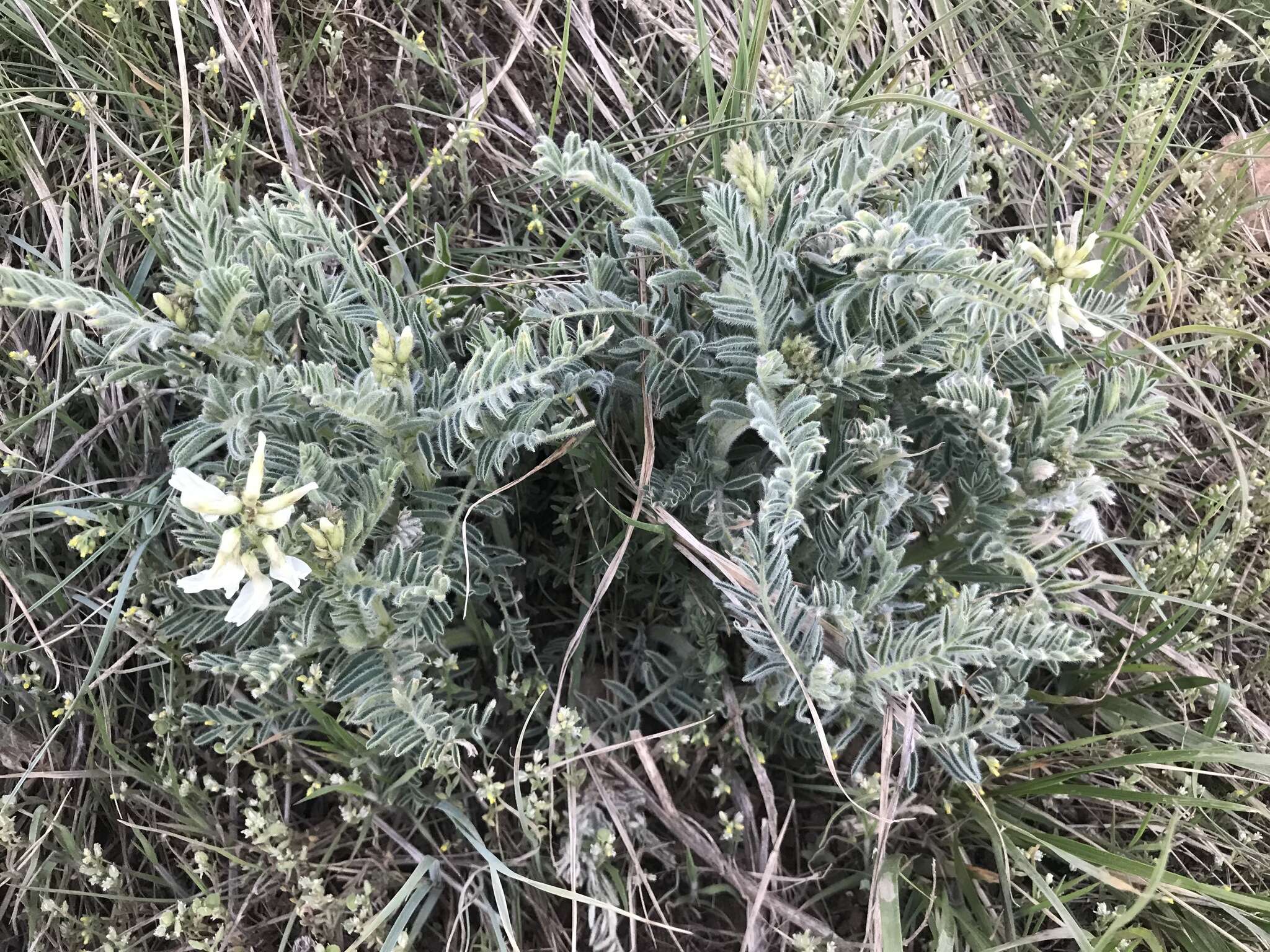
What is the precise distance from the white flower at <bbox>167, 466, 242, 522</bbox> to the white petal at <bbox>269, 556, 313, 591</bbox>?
9 centimetres

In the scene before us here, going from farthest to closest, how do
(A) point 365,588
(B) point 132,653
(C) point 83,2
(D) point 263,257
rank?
(C) point 83,2 < (B) point 132,653 < (D) point 263,257 < (A) point 365,588

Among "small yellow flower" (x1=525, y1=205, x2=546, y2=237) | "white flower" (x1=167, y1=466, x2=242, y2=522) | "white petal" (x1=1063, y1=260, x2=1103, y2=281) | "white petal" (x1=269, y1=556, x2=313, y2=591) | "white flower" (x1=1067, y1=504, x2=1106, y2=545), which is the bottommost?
"white flower" (x1=1067, y1=504, x2=1106, y2=545)

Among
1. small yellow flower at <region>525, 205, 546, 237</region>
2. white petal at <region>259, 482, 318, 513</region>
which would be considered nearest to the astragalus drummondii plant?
white petal at <region>259, 482, 318, 513</region>

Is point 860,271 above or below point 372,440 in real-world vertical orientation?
above

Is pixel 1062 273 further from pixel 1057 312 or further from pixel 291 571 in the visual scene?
pixel 291 571

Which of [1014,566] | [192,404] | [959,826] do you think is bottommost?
[959,826]

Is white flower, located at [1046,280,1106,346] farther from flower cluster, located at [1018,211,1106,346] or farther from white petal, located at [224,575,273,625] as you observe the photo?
white petal, located at [224,575,273,625]

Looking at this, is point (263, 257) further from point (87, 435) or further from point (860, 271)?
point (860, 271)

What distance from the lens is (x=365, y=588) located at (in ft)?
→ 4.37

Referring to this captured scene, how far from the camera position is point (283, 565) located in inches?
46.4

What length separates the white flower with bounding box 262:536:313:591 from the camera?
1.17 metres

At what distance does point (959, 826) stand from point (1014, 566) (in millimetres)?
541

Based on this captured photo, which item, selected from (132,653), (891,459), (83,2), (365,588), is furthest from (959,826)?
(83,2)

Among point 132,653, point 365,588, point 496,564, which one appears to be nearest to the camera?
point 365,588
